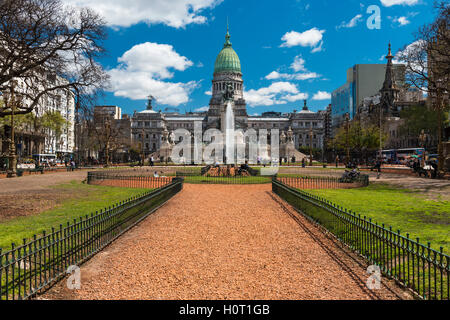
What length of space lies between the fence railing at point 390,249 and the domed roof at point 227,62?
403 feet

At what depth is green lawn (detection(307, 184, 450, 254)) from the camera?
8281 mm

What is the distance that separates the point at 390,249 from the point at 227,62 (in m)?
131

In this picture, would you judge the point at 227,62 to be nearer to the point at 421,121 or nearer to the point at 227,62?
the point at 227,62

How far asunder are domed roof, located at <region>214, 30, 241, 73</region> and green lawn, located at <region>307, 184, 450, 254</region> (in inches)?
4751

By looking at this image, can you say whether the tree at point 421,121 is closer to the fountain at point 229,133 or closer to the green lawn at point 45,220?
the fountain at point 229,133

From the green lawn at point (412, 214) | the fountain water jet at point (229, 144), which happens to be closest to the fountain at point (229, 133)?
the fountain water jet at point (229, 144)

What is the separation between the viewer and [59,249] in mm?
7680

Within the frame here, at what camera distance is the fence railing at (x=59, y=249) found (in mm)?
5176

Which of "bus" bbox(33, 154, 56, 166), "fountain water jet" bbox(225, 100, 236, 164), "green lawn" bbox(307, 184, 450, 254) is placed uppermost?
"fountain water jet" bbox(225, 100, 236, 164)

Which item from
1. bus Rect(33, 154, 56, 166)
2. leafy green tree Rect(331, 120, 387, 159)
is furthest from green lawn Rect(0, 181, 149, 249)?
leafy green tree Rect(331, 120, 387, 159)

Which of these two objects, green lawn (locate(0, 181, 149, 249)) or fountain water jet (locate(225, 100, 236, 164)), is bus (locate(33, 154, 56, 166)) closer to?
fountain water jet (locate(225, 100, 236, 164))

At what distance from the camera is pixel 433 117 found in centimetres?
5841

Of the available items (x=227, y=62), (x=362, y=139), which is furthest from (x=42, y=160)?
(x=227, y=62)
